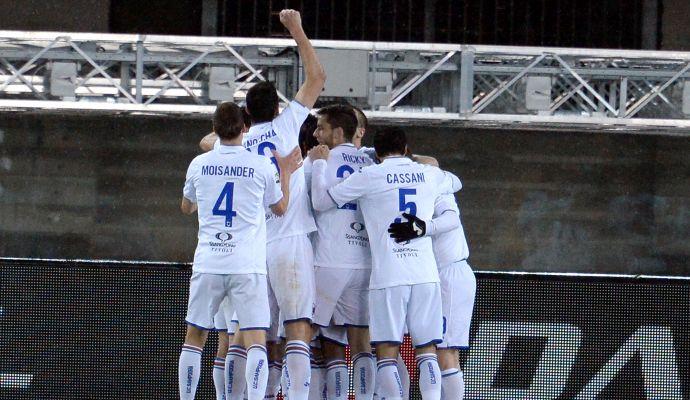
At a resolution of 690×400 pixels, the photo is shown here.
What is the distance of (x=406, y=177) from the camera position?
6.43m

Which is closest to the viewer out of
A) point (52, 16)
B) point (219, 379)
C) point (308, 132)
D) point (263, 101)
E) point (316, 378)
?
point (263, 101)

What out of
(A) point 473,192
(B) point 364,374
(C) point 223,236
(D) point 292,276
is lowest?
(B) point 364,374

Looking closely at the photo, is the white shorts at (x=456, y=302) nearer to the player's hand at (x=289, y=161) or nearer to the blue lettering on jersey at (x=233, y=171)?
the player's hand at (x=289, y=161)

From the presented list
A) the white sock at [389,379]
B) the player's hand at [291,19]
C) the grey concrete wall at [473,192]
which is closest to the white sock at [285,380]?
the white sock at [389,379]

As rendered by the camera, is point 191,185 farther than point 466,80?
No

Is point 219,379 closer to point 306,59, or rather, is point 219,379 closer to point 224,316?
point 224,316

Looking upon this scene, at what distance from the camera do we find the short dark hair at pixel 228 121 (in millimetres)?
6066

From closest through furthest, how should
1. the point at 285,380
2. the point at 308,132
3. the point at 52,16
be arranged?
1. the point at 285,380
2. the point at 308,132
3. the point at 52,16

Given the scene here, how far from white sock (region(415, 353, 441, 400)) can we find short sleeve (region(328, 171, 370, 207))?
989mm

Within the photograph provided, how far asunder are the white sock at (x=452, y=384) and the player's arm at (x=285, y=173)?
1446 mm

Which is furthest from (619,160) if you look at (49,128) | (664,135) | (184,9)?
(49,128)

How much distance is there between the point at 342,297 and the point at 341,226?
1.37 feet

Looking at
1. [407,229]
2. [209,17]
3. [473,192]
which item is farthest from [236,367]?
[209,17]

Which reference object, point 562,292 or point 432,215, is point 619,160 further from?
point 432,215
